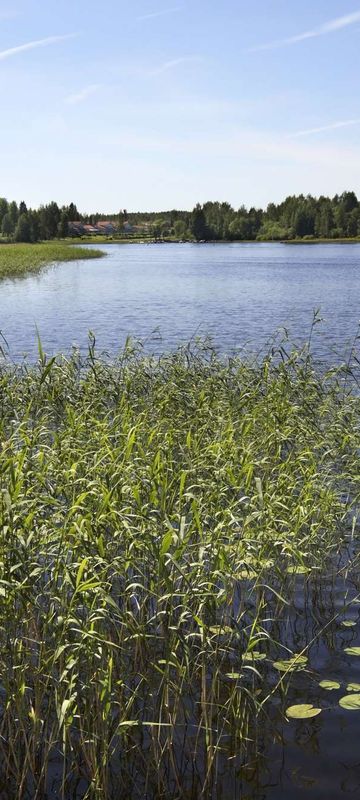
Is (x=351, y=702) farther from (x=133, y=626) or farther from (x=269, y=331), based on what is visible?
(x=269, y=331)

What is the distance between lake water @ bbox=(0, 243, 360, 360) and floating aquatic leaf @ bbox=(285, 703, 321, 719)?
1057 centimetres

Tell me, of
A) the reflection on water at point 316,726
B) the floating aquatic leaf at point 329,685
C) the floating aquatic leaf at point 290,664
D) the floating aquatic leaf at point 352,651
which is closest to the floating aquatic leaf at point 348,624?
the reflection on water at point 316,726

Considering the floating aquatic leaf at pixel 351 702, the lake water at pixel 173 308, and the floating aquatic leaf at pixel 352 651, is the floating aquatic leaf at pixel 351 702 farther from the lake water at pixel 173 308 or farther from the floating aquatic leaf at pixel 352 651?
the lake water at pixel 173 308

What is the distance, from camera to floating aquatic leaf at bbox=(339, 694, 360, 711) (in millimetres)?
6784

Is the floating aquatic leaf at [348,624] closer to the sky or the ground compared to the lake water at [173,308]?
closer to the ground

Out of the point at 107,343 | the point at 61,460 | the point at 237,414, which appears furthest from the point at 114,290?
the point at 61,460

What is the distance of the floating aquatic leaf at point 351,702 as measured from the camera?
22.3 feet

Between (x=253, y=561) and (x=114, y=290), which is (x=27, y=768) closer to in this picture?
(x=253, y=561)

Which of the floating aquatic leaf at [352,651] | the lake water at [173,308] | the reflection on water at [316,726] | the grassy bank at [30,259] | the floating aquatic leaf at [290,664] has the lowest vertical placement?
the reflection on water at [316,726]

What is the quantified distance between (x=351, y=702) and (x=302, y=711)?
47cm

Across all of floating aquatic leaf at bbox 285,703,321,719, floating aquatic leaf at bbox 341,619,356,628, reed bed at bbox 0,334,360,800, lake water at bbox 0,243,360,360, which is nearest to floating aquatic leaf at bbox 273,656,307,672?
reed bed at bbox 0,334,360,800

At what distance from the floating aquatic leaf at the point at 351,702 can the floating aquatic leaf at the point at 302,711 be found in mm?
231

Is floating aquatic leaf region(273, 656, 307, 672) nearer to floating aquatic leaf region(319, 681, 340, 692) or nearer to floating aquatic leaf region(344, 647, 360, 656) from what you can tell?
floating aquatic leaf region(319, 681, 340, 692)

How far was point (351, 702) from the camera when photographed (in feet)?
22.4
